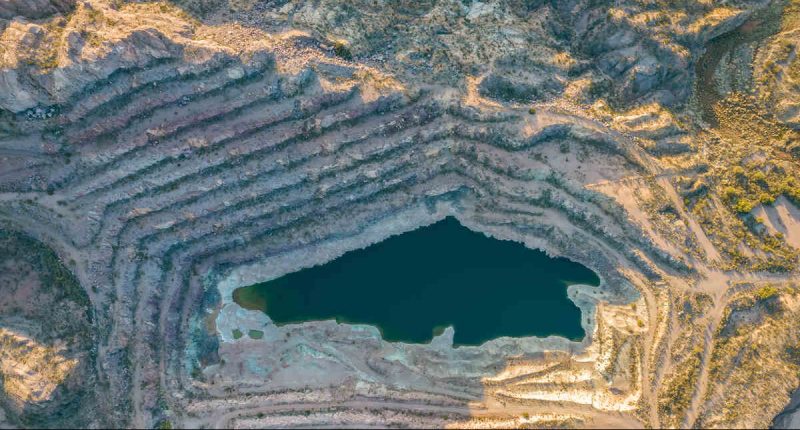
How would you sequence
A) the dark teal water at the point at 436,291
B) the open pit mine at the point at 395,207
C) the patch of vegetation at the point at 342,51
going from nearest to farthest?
1. the open pit mine at the point at 395,207
2. the patch of vegetation at the point at 342,51
3. the dark teal water at the point at 436,291

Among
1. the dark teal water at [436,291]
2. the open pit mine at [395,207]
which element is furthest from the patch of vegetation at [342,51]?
the dark teal water at [436,291]

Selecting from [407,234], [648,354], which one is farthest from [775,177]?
[407,234]

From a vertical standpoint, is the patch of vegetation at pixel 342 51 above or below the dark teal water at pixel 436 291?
above

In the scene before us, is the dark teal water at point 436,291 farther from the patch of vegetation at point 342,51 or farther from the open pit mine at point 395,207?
the patch of vegetation at point 342,51

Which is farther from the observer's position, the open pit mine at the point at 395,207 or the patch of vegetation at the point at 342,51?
the patch of vegetation at the point at 342,51

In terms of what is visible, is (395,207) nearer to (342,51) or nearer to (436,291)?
(436,291)

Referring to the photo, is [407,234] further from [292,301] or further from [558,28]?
[558,28]
